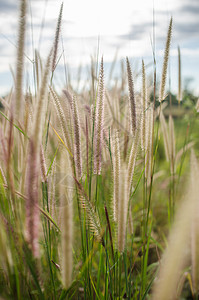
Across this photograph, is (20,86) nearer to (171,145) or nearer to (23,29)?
(23,29)

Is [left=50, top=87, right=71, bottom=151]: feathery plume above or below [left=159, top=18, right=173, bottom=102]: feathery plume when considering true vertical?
below

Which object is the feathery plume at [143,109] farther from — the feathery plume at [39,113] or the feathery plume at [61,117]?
the feathery plume at [39,113]

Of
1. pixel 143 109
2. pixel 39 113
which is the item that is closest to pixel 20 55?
pixel 39 113

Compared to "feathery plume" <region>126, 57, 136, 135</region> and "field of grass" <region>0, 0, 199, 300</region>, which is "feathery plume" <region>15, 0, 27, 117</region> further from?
"feathery plume" <region>126, 57, 136, 135</region>

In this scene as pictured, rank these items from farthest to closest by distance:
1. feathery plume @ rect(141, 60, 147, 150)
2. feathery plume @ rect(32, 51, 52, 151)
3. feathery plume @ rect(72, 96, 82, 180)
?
feathery plume @ rect(141, 60, 147, 150) → feathery plume @ rect(72, 96, 82, 180) → feathery plume @ rect(32, 51, 52, 151)

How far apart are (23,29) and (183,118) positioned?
Answer: 1.40 meters

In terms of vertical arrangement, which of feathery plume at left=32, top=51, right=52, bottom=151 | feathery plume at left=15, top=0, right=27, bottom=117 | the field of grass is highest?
feathery plume at left=15, top=0, right=27, bottom=117

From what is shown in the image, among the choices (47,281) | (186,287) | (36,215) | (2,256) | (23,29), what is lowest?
(186,287)

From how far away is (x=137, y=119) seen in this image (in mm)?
812

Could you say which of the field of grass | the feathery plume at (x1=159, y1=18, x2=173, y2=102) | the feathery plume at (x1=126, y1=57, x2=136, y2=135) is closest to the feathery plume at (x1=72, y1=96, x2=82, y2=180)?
the field of grass

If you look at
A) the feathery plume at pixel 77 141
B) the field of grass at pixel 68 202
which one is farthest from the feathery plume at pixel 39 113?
the feathery plume at pixel 77 141

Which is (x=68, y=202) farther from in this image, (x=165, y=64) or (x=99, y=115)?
(x=165, y=64)

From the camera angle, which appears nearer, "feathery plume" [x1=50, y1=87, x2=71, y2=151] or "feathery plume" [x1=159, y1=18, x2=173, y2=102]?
"feathery plume" [x1=50, y1=87, x2=71, y2=151]

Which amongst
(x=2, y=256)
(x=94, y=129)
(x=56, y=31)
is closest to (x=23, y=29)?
(x=56, y=31)
